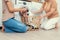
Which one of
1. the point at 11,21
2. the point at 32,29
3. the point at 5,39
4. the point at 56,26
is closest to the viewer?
the point at 5,39

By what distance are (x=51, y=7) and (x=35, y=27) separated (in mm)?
603

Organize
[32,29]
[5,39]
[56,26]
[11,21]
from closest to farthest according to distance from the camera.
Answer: [5,39], [11,21], [32,29], [56,26]

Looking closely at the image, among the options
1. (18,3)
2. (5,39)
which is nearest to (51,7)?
(18,3)

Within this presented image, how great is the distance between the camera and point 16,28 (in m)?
3.38

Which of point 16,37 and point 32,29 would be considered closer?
point 16,37

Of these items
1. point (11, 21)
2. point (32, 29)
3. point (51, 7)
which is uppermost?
point (51, 7)

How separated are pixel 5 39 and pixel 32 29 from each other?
0.96 meters

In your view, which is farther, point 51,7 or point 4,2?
point 51,7

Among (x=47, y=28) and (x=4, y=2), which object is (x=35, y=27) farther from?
(x=4, y=2)

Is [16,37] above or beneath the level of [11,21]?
beneath

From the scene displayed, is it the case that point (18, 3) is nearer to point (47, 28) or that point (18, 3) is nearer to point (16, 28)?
point (16, 28)

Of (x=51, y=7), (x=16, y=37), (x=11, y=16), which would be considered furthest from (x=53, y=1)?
(x=16, y=37)

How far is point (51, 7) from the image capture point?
3.75 meters

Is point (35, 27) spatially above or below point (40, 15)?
below
